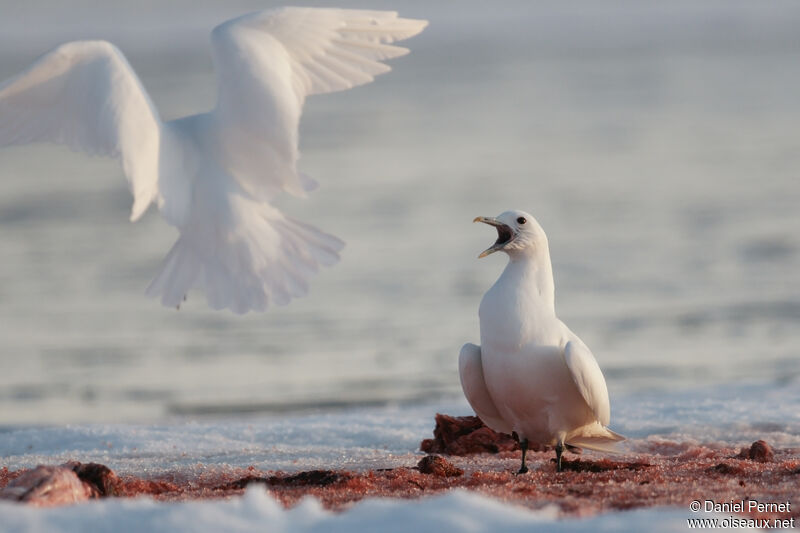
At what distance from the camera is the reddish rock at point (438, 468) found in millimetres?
6820

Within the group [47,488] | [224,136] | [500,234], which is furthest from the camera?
[224,136]

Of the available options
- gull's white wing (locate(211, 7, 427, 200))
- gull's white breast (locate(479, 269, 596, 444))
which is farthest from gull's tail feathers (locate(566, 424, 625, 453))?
gull's white wing (locate(211, 7, 427, 200))

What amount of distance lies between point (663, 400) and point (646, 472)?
9.69 ft

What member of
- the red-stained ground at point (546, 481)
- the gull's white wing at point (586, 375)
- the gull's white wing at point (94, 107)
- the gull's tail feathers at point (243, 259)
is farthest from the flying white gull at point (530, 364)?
the gull's white wing at point (94, 107)

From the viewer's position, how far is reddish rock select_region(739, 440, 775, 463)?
729 centimetres

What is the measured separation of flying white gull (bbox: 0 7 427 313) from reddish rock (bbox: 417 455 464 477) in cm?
133

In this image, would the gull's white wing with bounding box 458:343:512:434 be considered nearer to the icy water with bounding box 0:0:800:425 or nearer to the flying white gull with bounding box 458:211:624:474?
the flying white gull with bounding box 458:211:624:474

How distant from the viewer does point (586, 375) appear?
689cm

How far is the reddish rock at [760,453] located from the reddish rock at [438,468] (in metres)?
1.58

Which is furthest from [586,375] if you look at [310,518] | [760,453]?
[310,518]

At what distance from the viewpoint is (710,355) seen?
12000 mm

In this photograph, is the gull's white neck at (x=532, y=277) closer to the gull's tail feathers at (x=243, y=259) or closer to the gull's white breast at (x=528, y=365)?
the gull's white breast at (x=528, y=365)

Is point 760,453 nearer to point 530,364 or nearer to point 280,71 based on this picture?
point 530,364

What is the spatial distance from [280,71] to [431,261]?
788 cm
